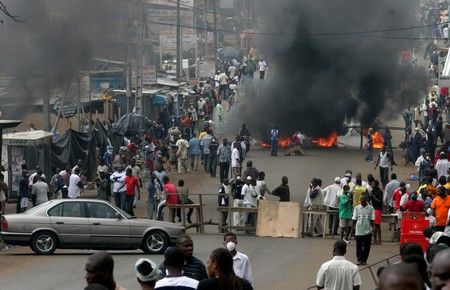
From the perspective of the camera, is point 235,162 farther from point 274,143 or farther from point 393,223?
point 393,223

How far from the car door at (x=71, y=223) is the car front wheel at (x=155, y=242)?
3.08 feet

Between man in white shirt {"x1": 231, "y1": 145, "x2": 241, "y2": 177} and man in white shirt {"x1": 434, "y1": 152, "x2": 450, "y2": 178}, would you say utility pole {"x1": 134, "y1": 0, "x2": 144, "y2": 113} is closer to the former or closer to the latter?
man in white shirt {"x1": 231, "y1": 145, "x2": 241, "y2": 177}

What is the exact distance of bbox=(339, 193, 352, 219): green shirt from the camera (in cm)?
2447

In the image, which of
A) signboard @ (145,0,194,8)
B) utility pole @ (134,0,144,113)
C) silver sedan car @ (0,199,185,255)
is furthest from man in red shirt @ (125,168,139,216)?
signboard @ (145,0,194,8)

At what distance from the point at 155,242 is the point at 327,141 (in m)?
21.8

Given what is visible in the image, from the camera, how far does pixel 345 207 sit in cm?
2447

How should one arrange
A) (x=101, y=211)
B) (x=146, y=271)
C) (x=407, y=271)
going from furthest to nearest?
(x=101, y=211), (x=146, y=271), (x=407, y=271)

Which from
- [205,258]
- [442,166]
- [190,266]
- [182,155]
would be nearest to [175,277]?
[190,266]

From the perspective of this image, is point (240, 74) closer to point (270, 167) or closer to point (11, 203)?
point (270, 167)

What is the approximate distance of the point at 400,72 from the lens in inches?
1826

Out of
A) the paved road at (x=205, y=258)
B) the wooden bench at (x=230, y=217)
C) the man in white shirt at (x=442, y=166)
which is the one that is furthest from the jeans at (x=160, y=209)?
the man in white shirt at (x=442, y=166)

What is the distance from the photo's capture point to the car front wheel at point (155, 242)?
2278 cm

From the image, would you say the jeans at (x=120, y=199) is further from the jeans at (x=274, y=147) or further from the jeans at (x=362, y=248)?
the jeans at (x=274, y=147)

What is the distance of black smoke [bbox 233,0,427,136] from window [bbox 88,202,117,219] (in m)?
22.1
